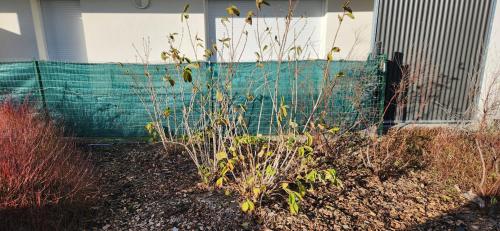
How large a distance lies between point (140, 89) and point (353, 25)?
4730 mm

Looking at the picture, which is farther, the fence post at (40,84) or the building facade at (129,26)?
the building facade at (129,26)

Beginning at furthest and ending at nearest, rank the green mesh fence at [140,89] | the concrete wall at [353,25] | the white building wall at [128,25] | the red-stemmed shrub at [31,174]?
the concrete wall at [353,25]
the white building wall at [128,25]
the green mesh fence at [140,89]
the red-stemmed shrub at [31,174]

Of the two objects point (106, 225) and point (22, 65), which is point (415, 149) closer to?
point (106, 225)

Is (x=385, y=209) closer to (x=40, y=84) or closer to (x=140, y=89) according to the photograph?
(x=140, y=89)

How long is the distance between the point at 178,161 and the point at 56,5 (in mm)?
5388

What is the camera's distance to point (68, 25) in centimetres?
711

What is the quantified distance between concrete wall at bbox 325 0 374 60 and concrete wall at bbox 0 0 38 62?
21.1 feet

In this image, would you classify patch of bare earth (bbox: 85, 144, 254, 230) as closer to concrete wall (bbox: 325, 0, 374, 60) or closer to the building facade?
the building facade

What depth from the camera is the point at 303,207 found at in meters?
2.93

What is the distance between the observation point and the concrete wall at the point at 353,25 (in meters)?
6.92

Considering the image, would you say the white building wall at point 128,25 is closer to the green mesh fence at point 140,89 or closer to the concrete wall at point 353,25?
the green mesh fence at point 140,89

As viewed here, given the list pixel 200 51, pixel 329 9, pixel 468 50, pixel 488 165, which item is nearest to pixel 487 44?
pixel 468 50

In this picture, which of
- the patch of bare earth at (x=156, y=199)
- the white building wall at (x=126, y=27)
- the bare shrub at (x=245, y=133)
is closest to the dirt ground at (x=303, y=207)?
the patch of bare earth at (x=156, y=199)

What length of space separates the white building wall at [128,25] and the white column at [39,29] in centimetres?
93
